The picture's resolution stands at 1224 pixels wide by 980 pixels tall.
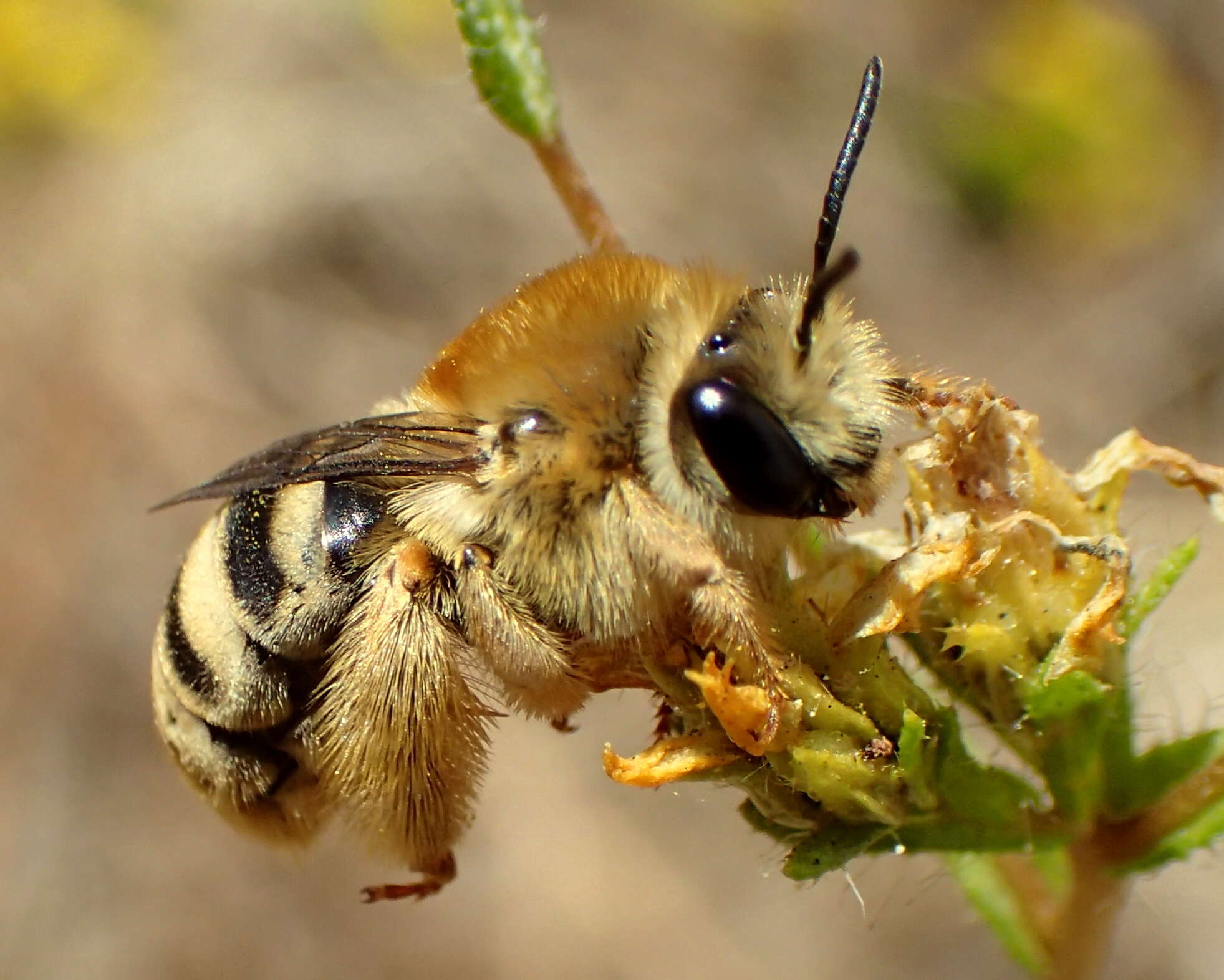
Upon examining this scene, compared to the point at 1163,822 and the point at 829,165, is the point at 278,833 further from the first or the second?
the point at 829,165

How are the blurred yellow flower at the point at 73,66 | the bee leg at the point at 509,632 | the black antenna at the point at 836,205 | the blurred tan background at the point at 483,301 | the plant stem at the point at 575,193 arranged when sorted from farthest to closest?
1. the blurred yellow flower at the point at 73,66
2. the blurred tan background at the point at 483,301
3. the plant stem at the point at 575,193
4. the bee leg at the point at 509,632
5. the black antenna at the point at 836,205

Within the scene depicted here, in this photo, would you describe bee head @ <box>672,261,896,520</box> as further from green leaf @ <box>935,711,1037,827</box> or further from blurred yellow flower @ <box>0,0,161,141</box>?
blurred yellow flower @ <box>0,0,161,141</box>

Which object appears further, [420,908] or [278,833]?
[420,908]

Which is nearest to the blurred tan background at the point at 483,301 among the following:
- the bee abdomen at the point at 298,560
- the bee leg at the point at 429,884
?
the bee leg at the point at 429,884

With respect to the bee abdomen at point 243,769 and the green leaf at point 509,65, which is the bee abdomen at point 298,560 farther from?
the green leaf at point 509,65

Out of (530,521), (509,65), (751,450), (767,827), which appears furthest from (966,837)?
(509,65)

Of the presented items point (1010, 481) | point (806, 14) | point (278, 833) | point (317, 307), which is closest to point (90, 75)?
point (317, 307)
